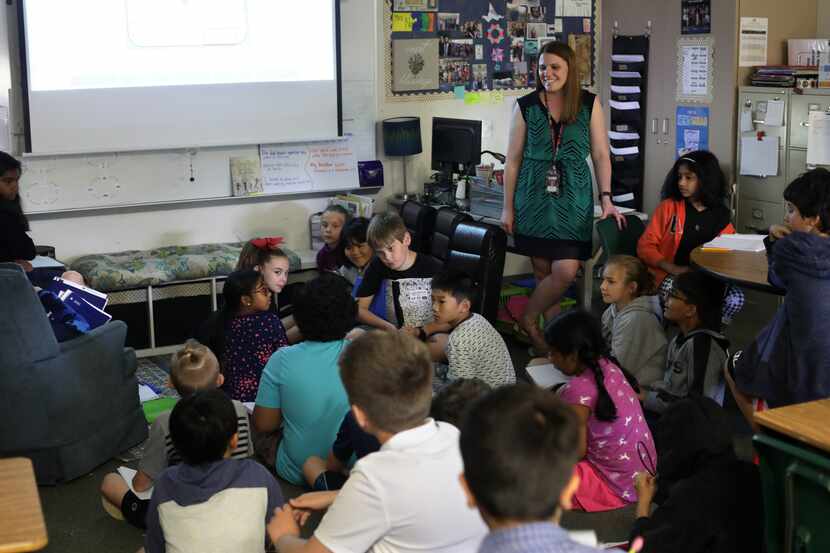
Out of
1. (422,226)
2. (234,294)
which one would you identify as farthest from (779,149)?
(234,294)

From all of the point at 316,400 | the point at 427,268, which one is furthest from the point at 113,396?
the point at 427,268

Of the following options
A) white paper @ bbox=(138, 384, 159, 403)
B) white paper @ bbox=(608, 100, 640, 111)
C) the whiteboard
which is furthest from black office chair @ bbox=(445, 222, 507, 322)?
white paper @ bbox=(608, 100, 640, 111)

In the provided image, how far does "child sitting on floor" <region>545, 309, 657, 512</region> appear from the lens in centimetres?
350

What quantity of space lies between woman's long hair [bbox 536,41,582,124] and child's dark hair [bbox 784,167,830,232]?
1418mm

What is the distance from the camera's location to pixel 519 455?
135 cm

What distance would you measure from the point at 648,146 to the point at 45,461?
450 cm

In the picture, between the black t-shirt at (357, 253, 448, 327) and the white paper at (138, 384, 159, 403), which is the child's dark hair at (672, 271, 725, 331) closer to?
the black t-shirt at (357, 253, 448, 327)

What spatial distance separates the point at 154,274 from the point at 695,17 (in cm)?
361

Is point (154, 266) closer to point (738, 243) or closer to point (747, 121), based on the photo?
point (738, 243)

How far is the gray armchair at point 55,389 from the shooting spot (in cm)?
373

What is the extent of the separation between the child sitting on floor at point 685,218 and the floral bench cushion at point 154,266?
205cm

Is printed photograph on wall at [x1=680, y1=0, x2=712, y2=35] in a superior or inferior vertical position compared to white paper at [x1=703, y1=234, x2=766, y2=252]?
superior

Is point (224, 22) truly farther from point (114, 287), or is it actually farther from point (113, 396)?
point (113, 396)

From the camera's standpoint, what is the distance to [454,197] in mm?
6238
